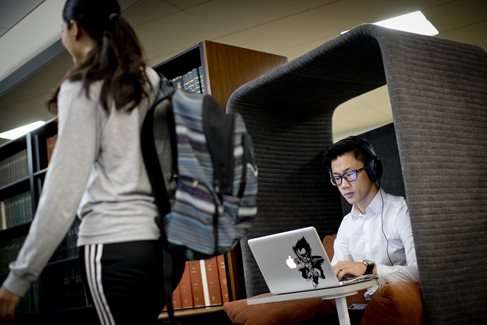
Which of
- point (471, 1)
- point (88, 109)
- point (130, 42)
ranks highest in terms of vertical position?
point (471, 1)

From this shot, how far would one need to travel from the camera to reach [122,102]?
102 centimetres

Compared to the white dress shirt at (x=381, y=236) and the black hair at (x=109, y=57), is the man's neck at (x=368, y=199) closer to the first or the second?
the white dress shirt at (x=381, y=236)

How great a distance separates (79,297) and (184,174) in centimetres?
281

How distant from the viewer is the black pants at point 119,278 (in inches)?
37.6

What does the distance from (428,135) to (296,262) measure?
0.58m

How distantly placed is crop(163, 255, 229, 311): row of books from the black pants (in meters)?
1.54

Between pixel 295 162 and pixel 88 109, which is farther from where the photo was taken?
pixel 295 162

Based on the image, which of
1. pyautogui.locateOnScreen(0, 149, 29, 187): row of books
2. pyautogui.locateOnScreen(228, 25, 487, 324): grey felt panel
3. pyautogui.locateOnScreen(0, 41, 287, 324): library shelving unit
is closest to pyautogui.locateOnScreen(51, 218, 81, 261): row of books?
pyautogui.locateOnScreen(0, 41, 287, 324): library shelving unit

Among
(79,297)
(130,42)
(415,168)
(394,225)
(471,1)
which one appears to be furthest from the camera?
(471,1)

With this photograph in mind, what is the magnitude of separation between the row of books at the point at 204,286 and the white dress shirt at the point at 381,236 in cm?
60

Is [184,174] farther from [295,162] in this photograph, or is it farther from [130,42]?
[295,162]

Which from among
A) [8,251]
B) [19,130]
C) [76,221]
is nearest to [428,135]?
[76,221]

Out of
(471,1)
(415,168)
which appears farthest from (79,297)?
(471,1)

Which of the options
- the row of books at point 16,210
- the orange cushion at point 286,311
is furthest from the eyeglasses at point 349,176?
the row of books at point 16,210
